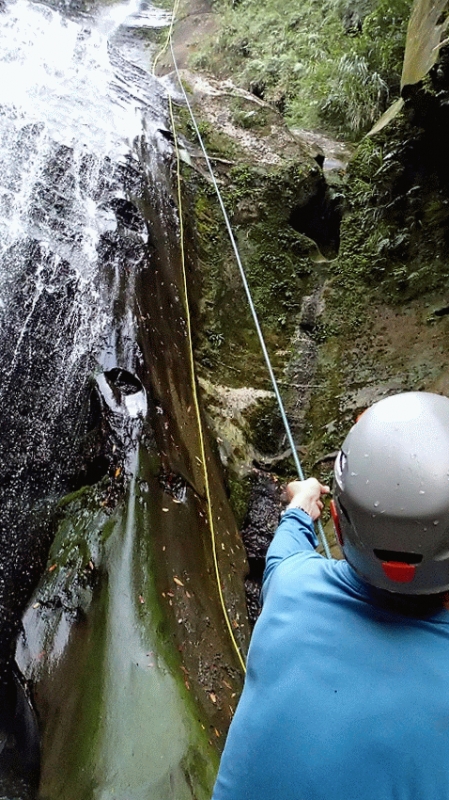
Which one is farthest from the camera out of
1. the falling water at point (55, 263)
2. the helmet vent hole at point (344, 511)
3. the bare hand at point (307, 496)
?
the falling water at point (55, 263)

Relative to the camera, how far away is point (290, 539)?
5.02ft

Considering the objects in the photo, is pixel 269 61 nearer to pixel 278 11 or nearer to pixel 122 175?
pixel 278 11

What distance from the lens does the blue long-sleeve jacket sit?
102 centimetres

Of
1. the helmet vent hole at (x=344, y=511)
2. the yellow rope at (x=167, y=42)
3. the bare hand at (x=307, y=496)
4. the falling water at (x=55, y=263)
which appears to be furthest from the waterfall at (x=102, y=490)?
the yellow rope at (x=167, y=42)

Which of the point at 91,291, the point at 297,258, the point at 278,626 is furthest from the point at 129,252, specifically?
the point at 278,626

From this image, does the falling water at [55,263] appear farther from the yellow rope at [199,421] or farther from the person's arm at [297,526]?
the person's arm at [297,526]

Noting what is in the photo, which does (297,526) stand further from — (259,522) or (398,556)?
(259,522)

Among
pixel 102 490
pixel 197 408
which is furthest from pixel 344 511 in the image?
pixel 197 408

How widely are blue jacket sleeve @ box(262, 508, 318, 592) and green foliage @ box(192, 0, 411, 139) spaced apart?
9.35 metres

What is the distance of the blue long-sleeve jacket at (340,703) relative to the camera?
102 centimetres

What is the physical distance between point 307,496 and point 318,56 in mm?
11872

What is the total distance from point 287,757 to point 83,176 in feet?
23.0

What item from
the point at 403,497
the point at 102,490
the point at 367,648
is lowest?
the point at 102,490

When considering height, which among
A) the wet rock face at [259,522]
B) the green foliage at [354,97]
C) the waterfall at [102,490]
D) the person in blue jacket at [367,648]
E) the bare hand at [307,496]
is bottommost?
the wet rock face at [259,522]
